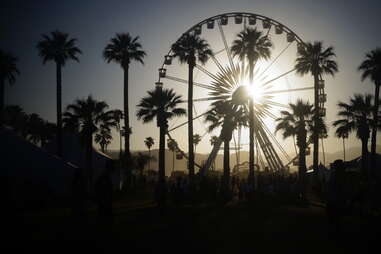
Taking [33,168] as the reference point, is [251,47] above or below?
above

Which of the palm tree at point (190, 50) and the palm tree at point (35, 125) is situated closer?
the palm tree at point (190, 50)

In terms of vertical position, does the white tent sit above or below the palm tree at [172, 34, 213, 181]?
below

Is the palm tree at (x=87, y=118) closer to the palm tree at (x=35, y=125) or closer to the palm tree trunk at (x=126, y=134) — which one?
the palm tree trunk at (x=126, y=134)

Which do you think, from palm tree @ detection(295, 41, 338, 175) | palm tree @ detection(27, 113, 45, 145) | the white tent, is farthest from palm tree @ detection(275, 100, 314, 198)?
palm tree @ detection(27, 113, 45, 145)

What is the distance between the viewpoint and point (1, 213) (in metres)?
13.9

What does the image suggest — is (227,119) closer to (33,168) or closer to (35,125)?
(33,168)

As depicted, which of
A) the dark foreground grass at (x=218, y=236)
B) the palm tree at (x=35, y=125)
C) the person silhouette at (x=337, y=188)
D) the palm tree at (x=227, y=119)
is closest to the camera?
the dark foreground grass at (x=218, y=236)

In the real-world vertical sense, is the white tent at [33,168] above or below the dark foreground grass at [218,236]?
above

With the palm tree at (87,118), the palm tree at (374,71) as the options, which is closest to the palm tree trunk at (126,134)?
the palm tree at (87,118)

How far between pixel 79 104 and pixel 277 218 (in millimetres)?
22511

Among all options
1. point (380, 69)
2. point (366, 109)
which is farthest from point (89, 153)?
point (380, 69)

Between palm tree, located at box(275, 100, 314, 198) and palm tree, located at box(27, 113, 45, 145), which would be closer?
palm tree, located at box(275, 100, 314, 198)

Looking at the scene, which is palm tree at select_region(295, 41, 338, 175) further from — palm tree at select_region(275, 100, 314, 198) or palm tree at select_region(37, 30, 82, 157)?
palm tree at select_region(37, 30, 82, 157)

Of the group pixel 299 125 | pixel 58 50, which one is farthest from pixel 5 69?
pixel 299 125
